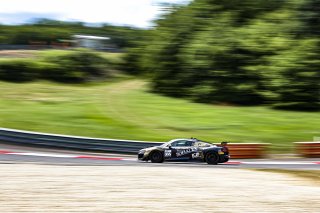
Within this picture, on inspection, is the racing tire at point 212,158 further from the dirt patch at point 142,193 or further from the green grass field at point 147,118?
the green grass field at point 147,118

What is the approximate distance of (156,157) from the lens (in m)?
17.9

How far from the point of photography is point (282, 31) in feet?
123

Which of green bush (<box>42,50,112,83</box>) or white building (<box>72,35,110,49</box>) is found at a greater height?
white building (<box>72,35,110,49</box>)

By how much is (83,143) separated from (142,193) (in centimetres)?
1181

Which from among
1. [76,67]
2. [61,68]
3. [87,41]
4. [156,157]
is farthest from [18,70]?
[156,157]

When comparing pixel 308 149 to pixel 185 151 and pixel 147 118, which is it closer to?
pixel 185 151

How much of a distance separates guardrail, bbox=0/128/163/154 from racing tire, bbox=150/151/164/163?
3.12 m

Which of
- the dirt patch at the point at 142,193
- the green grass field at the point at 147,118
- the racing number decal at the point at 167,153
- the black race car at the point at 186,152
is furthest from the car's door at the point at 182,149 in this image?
the green grass field at the point at 147,118

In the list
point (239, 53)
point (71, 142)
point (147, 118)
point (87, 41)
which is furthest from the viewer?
point (87, 41)

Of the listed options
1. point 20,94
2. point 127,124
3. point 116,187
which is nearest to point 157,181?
point 116,187

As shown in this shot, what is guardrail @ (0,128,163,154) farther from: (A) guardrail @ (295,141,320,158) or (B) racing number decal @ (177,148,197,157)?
(A) guardrail @ (295,141,320,158)

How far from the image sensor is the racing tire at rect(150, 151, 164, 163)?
58.7 feet

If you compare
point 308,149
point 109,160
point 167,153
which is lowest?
point 308,149

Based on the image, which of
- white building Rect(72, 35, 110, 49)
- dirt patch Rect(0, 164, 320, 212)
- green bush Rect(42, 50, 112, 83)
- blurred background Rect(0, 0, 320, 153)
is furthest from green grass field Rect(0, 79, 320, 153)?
white building Rect(72, 35, 110, 49)
